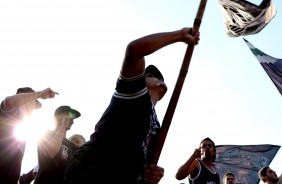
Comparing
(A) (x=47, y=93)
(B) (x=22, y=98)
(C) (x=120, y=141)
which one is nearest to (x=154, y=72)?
(C) (x=120, y=141)

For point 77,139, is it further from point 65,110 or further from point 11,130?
point 11,130


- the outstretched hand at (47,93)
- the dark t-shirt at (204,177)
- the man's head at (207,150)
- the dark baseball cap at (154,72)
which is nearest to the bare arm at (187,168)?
the dark t-shirt at (204,177)

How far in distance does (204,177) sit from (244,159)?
428 centimetres

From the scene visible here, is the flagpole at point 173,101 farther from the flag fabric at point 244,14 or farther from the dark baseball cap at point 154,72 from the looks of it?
the flag fabric at point 244,14

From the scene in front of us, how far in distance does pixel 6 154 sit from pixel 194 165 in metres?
3.12

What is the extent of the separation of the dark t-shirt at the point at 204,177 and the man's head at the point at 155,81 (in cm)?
333

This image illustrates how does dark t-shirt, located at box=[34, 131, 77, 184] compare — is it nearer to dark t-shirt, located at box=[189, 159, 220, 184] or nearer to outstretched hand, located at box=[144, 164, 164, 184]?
dark t-shirt, located at box=[189, 159, 220, 184]

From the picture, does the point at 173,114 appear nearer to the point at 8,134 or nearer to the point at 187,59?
the point at 187,59

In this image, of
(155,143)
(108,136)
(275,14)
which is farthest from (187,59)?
(275,14)

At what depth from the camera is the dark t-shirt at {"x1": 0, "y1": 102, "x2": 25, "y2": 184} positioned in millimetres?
4270

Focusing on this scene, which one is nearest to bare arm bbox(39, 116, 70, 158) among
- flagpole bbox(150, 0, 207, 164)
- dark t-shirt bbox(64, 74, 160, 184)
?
dark t-shirt bbox(64, 74, 160, 184)

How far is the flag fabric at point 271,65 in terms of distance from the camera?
31.6 ft

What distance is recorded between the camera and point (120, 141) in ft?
7.89

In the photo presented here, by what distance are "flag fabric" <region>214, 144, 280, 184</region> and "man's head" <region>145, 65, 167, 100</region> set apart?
6.47 metres
